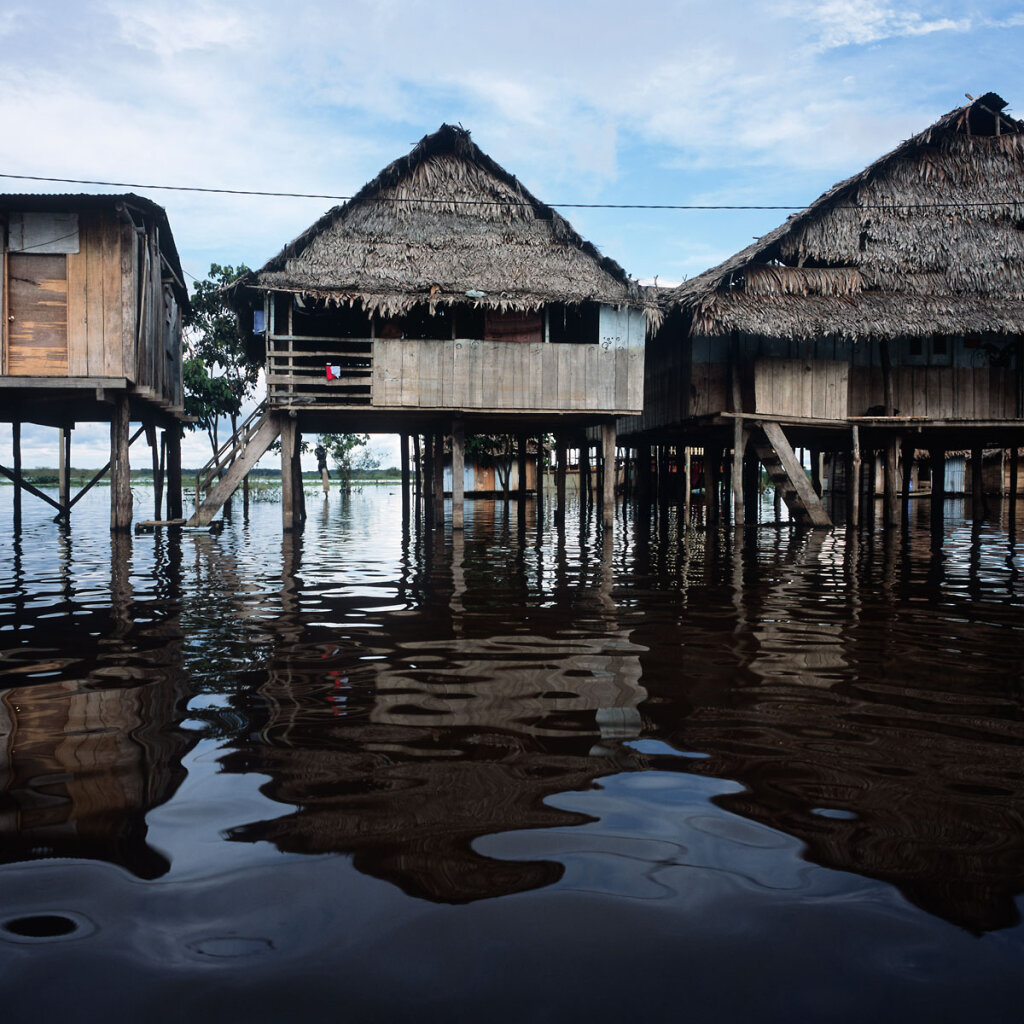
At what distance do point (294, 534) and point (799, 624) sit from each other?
37.1ft

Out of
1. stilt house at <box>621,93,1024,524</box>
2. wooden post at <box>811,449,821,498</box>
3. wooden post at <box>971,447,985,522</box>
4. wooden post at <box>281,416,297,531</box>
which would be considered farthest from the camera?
wooden post at <box>811,449,821,498</box>

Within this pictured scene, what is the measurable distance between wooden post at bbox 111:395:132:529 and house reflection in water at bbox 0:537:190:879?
30.0 feet

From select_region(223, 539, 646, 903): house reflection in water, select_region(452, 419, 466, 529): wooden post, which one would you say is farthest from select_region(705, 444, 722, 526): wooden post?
select_region(223, 539, 646, 903): house reflection in water

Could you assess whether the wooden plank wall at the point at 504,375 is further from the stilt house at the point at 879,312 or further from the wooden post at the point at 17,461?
the wooden post at the point at 17,461

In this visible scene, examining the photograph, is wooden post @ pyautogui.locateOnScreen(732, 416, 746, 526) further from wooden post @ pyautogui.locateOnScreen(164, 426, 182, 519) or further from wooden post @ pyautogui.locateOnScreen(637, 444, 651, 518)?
wooden post @ pyautogui.locateOnScreen(164, 426, 182, 519)

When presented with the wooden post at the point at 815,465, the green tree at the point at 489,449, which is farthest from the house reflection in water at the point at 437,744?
the green tree at the point at 489,449

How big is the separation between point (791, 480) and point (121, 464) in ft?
40.2

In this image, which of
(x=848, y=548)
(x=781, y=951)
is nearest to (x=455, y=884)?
(x=781, y=951)

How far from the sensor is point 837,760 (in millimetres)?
3121

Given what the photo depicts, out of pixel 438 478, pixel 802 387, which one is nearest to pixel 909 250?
pixel 802 387

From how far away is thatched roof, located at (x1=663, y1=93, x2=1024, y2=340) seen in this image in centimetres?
1639

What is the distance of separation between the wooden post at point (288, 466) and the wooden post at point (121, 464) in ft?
8.25

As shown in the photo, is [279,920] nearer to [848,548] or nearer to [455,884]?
[455,884]

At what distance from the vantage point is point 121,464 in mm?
14578
